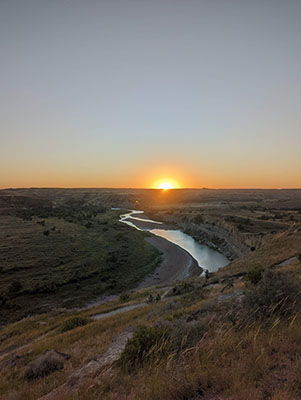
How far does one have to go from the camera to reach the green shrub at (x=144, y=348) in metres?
4.80

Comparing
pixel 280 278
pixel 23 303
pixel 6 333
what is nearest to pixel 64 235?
pixel 23 303

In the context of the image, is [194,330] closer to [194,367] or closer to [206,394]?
[194,367]

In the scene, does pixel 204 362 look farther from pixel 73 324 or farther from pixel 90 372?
pixel 73 324

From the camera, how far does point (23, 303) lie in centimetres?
2086

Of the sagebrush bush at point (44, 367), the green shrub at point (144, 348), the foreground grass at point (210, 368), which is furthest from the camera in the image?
the sagebrush bush at point (44, 367)

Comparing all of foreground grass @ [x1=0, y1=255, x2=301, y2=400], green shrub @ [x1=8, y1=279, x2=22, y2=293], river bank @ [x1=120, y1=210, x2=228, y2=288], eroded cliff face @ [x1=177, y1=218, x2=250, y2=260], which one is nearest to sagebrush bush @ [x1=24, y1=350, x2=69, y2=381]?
foreground grass @ [x1=0, y1=255, x2=301, y2=400]

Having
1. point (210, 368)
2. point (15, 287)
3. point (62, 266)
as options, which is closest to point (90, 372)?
point (210, 368)

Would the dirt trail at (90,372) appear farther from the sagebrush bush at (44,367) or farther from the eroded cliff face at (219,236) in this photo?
the eroded cliff face at (219,236)

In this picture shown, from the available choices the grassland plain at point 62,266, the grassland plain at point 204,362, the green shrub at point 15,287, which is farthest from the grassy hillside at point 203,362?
the green shrub at point 15,287

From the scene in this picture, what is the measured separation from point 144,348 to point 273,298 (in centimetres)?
354

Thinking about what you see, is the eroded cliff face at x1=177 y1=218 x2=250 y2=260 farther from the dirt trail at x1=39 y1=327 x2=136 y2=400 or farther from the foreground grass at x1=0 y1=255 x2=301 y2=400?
the foreground grass at x1=0 y1=255 x2=301 y2=400

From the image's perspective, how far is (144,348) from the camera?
5266mm

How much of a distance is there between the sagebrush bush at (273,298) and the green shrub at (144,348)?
2.35 metres

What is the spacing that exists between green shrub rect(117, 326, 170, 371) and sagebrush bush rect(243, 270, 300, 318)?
92.4 inches
